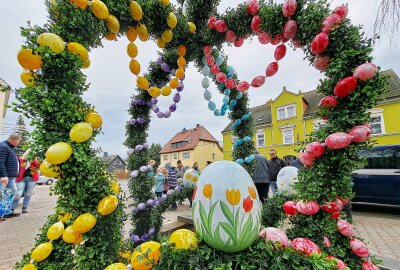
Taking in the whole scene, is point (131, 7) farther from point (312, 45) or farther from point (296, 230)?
point (296, 230)

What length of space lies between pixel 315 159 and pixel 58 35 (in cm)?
234

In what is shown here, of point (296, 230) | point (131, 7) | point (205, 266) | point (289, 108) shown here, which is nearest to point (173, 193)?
point (296, 230)

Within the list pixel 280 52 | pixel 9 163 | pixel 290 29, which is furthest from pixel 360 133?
pixel 9 163

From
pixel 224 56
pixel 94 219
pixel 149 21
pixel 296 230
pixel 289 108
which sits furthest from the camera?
pixel 289 108

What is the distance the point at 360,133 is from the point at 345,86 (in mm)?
407

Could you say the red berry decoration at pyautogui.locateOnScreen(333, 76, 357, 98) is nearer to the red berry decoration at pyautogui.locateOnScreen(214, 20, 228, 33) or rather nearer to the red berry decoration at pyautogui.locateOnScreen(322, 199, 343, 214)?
the red berry decoration at pyautogui.locateOnScreen(322, 199, 343, 214)

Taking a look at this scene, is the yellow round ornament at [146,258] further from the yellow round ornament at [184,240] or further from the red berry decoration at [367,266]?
the red berry decoration at [367,266]

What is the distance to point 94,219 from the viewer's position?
5.12 ft

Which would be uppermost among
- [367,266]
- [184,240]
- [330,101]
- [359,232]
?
[330,101]

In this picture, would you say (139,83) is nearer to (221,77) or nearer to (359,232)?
(221,77)

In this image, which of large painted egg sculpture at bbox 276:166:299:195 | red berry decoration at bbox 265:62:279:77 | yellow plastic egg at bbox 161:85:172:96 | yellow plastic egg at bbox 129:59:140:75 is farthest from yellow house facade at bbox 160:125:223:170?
yellow plastic egg at bbox 129:59:140:75

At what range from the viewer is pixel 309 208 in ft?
6.42

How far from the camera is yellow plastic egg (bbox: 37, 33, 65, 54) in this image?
1532mm

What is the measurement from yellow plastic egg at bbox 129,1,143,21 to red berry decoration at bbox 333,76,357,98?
1920mm
